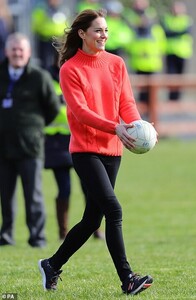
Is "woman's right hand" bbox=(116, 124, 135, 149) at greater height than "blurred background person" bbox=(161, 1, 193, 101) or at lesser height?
greater

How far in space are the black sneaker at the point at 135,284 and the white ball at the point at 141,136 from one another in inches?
36.1

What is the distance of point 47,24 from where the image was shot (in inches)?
1064

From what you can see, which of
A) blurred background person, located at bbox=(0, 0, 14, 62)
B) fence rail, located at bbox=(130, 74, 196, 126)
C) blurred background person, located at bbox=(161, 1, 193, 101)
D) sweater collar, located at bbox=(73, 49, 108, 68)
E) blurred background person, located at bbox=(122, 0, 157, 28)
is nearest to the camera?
sweater collar, located at bbox=(73, 49, 108, 68)

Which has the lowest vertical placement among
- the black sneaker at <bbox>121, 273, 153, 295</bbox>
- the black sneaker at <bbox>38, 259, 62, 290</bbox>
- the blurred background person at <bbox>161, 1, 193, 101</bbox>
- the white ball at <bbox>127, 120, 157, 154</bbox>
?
the black sneaker at <bbox>38, 259, 62, 290</bbox>

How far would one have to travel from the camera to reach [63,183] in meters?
13.5

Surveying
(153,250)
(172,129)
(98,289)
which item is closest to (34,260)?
(153,250)

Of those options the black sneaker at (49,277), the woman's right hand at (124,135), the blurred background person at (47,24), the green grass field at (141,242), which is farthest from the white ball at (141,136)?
the blurred background person at (47,24)

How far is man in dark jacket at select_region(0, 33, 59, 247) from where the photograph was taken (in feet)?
42.3

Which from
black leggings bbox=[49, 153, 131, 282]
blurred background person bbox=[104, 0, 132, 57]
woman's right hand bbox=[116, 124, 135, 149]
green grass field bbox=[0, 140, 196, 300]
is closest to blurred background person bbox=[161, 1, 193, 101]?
blurred background person bbox=[104, 0, 132, 57]

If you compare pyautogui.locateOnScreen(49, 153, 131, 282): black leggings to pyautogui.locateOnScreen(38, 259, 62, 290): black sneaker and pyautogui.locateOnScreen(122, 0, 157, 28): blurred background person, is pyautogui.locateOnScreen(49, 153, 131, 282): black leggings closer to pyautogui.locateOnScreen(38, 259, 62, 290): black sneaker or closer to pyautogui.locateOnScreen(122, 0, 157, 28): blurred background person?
pyautogui.locateOnScreen(38, 259, 62, 290): black sneaker

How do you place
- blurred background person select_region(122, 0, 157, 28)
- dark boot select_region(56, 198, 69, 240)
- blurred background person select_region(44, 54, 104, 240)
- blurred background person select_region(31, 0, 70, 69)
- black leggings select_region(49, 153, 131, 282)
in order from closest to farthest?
black leggings select_region(49, 153, 131, 282), blurred background person select_region(44, 54, 104, 240), dark boot select_region(56, 198, 69, 240), blurred background person select_region(31, 0, 70, 69), blurred background person select_region(122, 0, 157, 28)

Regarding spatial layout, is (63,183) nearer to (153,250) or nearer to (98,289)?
(153,250)

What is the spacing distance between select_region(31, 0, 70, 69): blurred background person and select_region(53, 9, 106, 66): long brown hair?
1685 centimetres

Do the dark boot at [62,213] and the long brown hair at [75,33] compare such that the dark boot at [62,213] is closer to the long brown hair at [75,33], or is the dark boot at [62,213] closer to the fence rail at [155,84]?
the long brown hair at [75,33]
